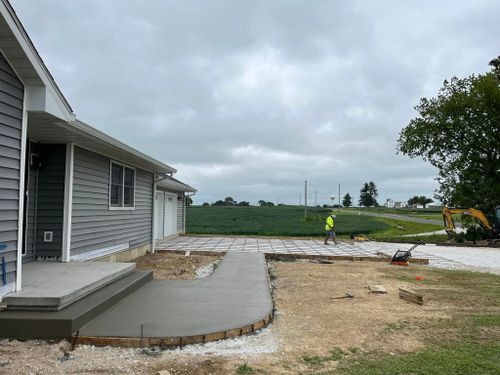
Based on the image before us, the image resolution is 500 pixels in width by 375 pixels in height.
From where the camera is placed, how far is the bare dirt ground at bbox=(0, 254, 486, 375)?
370 centimetres

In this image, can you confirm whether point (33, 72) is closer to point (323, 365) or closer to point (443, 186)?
point (323, 365)

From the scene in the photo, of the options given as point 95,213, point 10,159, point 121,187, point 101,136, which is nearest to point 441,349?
point 10,159

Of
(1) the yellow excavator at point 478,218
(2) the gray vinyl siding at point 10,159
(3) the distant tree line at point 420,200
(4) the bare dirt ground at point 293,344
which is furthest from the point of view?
(3) the distant tree line at point 420,200

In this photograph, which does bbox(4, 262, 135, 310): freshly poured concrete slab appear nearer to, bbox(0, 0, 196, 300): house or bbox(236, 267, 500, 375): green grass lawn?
bbox(0, 0, 196, 300): house

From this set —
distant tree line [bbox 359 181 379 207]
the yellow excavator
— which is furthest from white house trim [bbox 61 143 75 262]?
distant tree line [bbox 359 181 379 207]

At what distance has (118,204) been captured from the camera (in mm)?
10016

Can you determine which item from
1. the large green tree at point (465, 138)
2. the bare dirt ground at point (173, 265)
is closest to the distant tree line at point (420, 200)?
the large green tree at point (465, 138)

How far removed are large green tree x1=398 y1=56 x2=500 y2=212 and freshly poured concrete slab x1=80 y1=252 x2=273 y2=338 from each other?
74.2 feet

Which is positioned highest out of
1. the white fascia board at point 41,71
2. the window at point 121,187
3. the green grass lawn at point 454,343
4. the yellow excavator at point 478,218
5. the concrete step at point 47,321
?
the white fascia board at point 41,71

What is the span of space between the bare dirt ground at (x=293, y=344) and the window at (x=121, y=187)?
181 inches

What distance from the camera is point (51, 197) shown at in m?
7.30

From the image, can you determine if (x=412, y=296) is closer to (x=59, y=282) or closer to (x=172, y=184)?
(x=59, y=282)

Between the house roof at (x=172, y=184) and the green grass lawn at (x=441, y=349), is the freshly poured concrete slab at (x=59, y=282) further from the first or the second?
the house roof at (x=172, y=184)

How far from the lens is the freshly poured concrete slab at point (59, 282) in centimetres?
457
